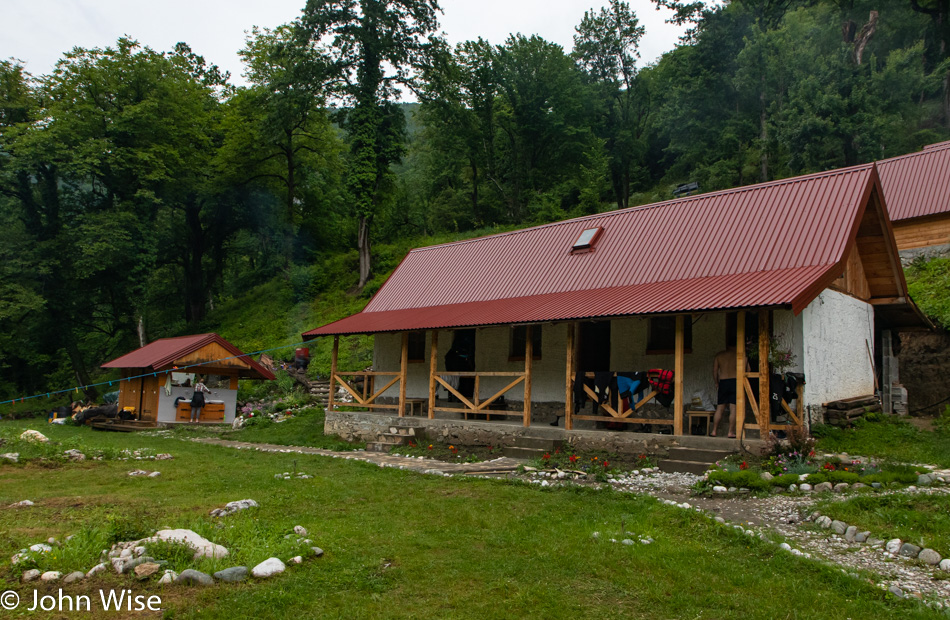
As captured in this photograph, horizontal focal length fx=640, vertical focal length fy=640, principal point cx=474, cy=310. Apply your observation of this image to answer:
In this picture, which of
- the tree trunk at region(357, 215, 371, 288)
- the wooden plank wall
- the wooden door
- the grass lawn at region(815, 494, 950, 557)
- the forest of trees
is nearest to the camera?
the grass lawn at region(815, 494, 950, 557)

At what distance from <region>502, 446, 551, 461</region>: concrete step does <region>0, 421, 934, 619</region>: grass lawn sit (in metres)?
3.53

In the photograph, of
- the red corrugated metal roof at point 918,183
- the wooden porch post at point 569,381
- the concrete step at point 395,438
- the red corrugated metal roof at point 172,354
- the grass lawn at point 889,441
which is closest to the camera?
the grass lawn at point 889,441

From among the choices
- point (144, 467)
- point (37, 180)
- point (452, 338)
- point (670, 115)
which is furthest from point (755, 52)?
point (37, 180)

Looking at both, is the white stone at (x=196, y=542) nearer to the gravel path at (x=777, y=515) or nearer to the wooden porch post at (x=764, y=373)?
the gravel path at (x=777, y=515)

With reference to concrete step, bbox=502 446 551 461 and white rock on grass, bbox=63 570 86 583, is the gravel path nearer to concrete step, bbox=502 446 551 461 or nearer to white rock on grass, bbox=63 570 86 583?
concrete step, bbox=502 446 551 461

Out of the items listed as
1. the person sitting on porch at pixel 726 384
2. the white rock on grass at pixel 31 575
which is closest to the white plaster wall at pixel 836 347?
the person sitting on porch at pixel 726 384

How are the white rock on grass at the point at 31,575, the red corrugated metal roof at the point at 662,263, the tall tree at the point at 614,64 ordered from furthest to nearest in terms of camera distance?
1. the tall tree at the point at 614,64
2. the red corrugated metal roof at the point at 662,263
3. the white rock on grass at the point at 31,575

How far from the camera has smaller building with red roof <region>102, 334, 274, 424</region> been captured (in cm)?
2280

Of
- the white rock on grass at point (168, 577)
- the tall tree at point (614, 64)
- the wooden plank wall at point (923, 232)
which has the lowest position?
the white rock on grass at point (168, 577)

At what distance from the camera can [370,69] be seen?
33344 millimetres

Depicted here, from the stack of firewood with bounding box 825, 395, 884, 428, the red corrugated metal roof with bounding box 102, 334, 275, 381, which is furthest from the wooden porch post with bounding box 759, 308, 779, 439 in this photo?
the red corrugated metal roof with bounding box 102, 334, 275, 381

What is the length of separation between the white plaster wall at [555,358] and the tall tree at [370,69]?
1538 centimetres

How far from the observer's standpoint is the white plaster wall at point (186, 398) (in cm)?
2288

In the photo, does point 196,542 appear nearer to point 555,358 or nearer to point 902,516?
point 902,516
